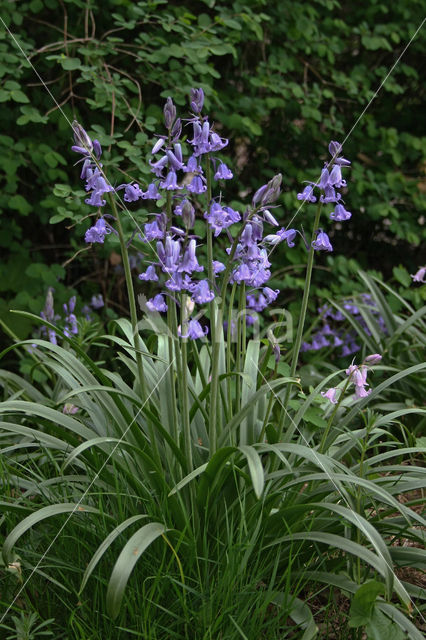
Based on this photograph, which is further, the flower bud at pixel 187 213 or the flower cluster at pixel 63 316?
the flower cluster at pixel 63 316

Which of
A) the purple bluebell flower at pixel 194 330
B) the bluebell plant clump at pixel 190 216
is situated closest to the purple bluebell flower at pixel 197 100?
the bluebell plant clump at pixel 190 216

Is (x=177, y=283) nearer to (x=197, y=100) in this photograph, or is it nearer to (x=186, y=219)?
(x=186, y=219)

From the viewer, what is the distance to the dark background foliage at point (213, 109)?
3.50 meters

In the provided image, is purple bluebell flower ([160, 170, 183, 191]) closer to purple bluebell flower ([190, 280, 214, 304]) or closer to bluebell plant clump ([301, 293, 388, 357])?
purple bluebell flower ([190, 280, 214, 304])

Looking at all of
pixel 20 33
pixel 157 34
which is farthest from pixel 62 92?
pixel 157 34

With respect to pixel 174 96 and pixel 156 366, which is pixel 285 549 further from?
pixel 174 96

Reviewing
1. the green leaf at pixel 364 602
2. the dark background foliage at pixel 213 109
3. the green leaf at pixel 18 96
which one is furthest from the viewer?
the dark background foliage at pixel 213 109

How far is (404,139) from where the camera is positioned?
477 cm

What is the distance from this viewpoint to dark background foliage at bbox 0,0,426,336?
→ 3.50 metres

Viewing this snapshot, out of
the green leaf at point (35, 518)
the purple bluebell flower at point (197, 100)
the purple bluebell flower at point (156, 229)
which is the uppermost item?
the purple bluebell flower at point (197, 100)

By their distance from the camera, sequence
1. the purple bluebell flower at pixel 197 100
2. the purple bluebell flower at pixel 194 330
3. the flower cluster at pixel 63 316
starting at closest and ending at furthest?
the purple bluebell flower at pixel 194 330 → the purple bluebell flower at pixel 197 100 → the flower cluster at pixel 63 316

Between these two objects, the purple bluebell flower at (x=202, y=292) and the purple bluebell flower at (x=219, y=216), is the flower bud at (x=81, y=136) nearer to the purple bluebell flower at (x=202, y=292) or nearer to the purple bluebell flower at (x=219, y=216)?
the purple bluebell flower at (x=219, y=216)

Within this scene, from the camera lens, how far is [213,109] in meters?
4.18

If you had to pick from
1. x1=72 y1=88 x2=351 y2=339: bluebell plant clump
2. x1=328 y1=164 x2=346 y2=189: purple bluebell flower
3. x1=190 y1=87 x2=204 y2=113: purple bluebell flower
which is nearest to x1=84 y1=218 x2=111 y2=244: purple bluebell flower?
x1=72 y1=88 x2=351 y2=339: bluebell plant clump
